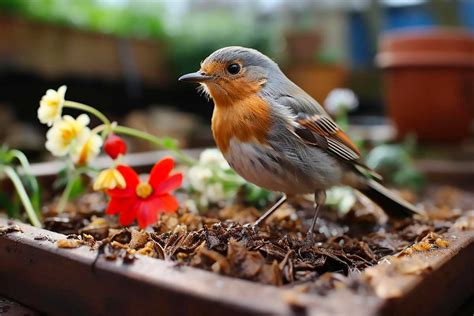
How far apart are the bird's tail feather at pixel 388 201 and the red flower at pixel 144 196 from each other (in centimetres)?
92

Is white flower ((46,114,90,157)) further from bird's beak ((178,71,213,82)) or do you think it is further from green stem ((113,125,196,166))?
bird's beak ((178,71,213,82))

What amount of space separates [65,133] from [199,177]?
0.68m

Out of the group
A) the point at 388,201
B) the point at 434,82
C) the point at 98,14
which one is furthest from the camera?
→ the point at 98,14

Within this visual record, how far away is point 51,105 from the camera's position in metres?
1.91

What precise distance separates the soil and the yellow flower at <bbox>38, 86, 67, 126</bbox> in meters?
0.42

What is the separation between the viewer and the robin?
6.01 feet

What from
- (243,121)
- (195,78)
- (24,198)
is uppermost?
(195,78)

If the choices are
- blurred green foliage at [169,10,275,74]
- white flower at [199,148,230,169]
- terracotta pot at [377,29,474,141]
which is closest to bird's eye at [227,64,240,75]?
white flower at [199,148,230,169]

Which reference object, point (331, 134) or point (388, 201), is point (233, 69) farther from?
point (388, 201)

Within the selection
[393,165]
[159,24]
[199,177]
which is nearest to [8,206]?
[199,177]

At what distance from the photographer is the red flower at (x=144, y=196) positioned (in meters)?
1.89

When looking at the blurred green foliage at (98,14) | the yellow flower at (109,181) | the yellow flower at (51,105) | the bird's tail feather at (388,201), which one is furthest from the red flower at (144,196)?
the blurred green foliage at (98,14)

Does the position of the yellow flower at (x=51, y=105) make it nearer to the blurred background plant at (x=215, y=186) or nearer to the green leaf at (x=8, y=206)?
the green leaf at (x=8, y=206)

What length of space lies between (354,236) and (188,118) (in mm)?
4368
